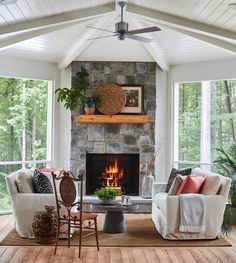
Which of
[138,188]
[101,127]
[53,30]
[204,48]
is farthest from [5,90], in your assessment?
[204,48]

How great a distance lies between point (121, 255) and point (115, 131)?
12.7 ft

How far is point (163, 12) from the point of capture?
6.36m

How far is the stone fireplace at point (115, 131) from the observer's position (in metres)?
9.13

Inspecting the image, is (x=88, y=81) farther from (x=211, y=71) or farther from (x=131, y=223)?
(x=131, y=223)

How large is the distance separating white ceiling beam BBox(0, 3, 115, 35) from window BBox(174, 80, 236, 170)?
11.0ft

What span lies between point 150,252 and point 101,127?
3.82 m

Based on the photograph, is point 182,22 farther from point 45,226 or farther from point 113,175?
point 113,175

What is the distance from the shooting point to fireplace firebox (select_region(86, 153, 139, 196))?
9203mm

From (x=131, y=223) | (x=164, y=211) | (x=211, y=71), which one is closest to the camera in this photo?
(x=164, y=211)

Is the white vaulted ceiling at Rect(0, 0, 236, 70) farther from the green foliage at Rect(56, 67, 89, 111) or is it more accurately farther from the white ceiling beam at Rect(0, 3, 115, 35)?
the green foliage at Rect(56, 67, 89, 111)

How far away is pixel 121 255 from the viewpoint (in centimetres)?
559

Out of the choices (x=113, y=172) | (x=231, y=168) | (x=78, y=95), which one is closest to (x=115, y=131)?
(x=113, y=172)

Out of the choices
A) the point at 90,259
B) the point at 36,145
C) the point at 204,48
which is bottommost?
the point at 90,259

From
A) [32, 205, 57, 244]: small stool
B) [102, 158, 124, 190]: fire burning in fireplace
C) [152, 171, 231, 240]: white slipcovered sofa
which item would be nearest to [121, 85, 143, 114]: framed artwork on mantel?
[102, 158, 124, 190]: fire burning in fireplace
